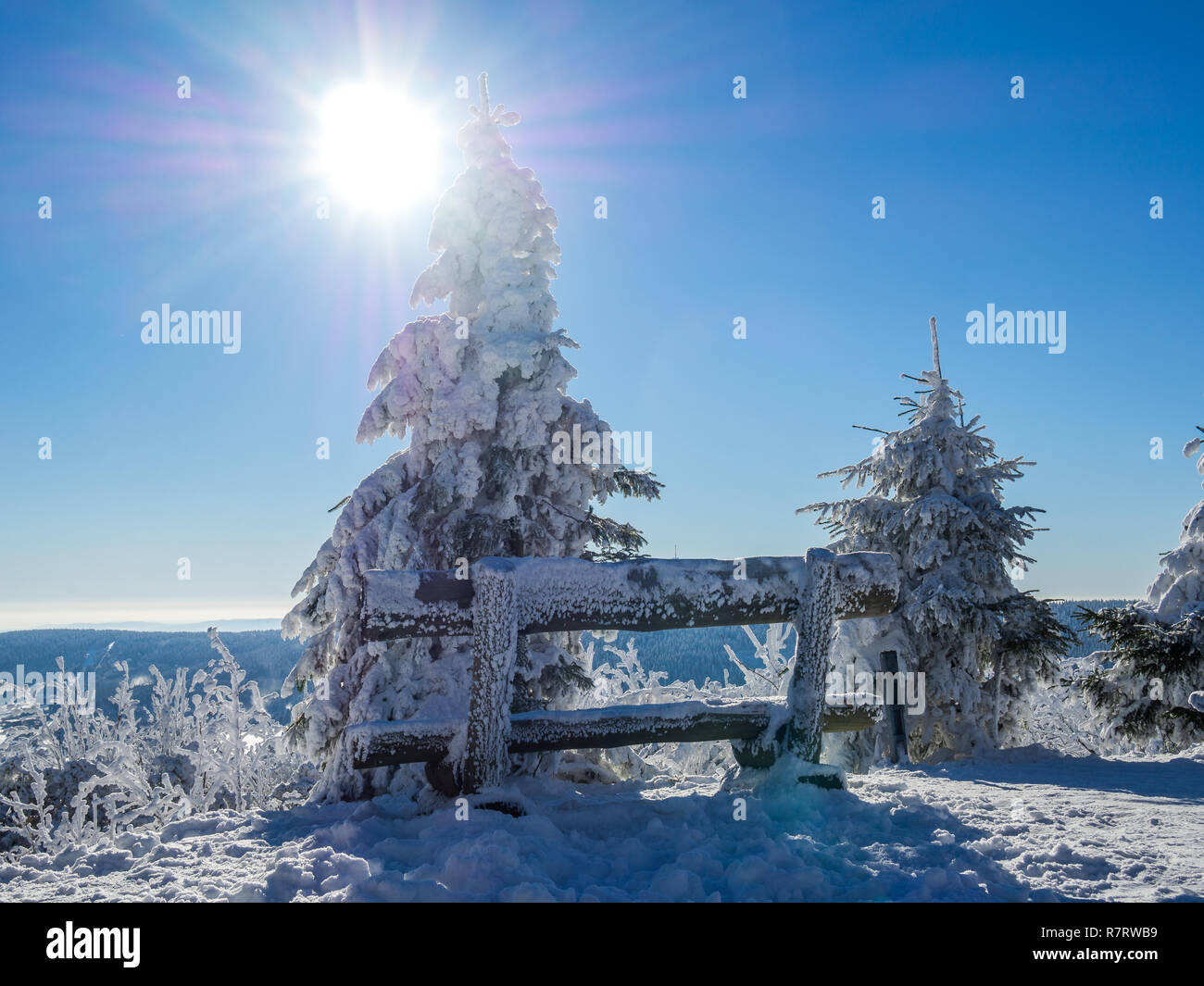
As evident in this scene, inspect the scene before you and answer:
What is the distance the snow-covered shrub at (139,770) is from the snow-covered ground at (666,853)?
4057 millimetres

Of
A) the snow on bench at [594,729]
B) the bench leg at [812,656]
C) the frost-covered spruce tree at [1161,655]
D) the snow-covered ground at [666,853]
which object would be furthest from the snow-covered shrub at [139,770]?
the frost-covered spruce tree at [1161,655]

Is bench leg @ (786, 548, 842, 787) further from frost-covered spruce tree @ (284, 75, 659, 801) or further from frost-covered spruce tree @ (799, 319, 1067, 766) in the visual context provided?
frost-covered spruce tree @ (799, 319, 1067, 766)

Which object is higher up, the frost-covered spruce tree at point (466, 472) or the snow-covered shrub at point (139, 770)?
the frost-covered spruce tree at point (466, 472)

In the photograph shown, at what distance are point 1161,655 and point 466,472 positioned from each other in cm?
1392

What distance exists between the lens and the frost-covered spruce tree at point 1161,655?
43.5 ft

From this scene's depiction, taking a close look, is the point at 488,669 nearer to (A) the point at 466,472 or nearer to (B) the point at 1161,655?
(A) the point at 466,472

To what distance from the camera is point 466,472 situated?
8.71 m

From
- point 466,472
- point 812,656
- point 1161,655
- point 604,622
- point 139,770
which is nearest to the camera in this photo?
point 604,622

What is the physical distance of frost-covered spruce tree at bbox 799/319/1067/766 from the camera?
14.4 meters

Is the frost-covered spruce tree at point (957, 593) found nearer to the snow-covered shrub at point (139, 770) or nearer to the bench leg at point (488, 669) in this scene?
the bench leg at point (488, 669)

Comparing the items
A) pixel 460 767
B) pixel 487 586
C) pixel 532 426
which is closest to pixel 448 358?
pixel 532 426

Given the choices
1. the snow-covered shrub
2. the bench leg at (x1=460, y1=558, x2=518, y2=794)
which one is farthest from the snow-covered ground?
the snow-covered shrub

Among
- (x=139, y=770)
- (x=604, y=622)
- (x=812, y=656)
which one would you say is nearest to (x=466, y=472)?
(x=604, y=622)

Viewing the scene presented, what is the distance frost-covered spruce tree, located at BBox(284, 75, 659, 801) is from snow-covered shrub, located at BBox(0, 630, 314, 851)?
101 inches
